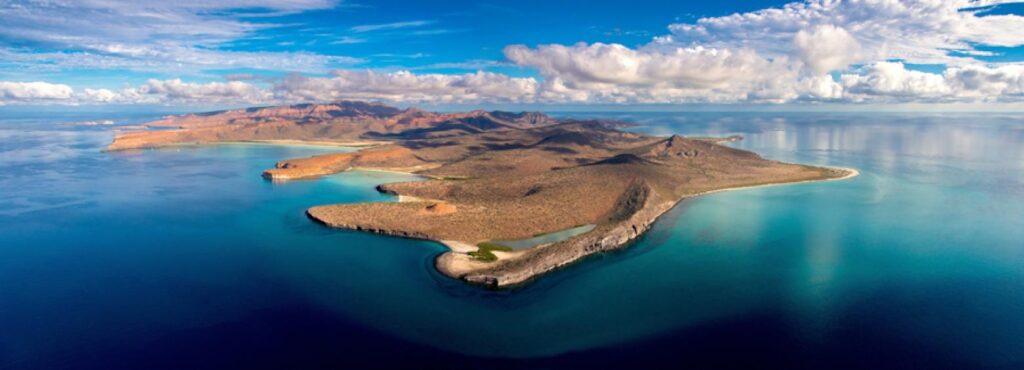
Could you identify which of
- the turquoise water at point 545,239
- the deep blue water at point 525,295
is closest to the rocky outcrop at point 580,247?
the deep blue water at point 525,295

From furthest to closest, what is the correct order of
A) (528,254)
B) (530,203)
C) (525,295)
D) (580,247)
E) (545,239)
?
(530,203), (545,239), (580,247), (528,254), (525,295)

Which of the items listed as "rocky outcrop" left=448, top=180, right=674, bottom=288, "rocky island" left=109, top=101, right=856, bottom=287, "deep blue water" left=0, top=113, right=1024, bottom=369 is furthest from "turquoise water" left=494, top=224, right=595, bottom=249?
"deep blue water" left=0, top=113, right=1024, bottom=369

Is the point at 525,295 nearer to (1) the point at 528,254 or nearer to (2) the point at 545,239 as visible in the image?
(1) the point at 528,254

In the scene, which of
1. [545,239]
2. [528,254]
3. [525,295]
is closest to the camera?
[525,295]

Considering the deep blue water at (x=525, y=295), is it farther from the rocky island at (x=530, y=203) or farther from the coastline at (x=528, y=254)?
the rocky island at (x=530, y=203)

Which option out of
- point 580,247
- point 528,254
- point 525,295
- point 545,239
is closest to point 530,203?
point 545,239

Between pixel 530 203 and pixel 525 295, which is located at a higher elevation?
pixel 530 203
